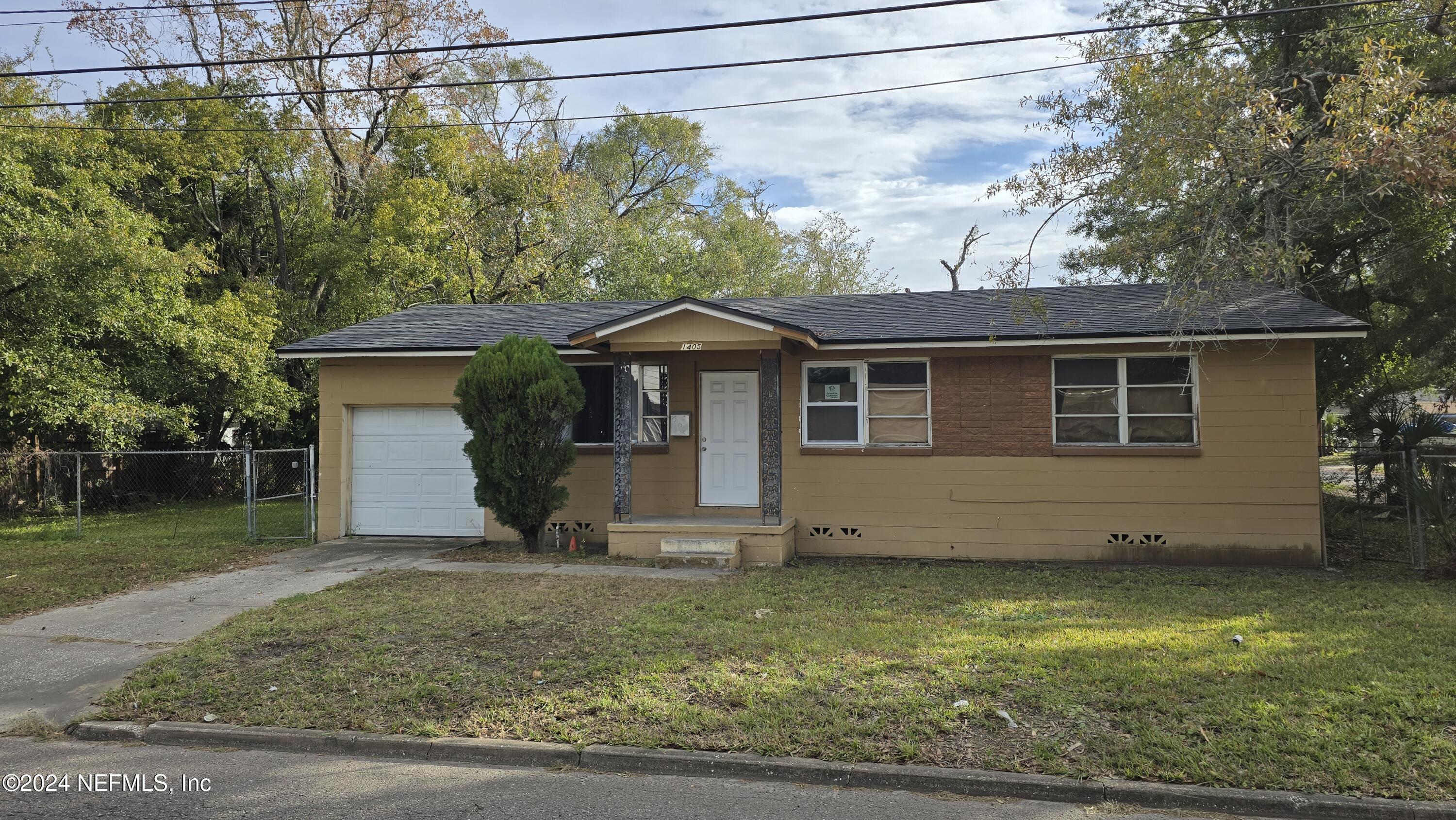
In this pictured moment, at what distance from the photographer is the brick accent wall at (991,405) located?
1148cm

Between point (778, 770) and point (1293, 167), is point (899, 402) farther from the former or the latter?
point (778, 770)

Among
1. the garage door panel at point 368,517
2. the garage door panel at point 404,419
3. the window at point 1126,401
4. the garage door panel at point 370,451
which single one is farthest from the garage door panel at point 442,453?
the window at point 1126,401

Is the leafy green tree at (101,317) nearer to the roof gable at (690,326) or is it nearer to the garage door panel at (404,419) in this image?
the garage door panel at (404,419)

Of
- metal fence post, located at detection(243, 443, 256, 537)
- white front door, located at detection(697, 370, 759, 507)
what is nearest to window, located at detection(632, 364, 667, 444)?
white front door, located at detection(697, 370, 759, 507)

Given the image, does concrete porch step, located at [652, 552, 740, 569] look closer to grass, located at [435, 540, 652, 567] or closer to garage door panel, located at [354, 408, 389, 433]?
grass, located at [435, 540, 652, 567]

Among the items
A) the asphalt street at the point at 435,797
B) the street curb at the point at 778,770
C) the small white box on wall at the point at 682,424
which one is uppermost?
the small white box on wall at the point at 682,424

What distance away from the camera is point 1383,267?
14.8 m

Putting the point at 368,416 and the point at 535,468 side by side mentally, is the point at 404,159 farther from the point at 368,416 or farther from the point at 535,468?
the point at 535,468

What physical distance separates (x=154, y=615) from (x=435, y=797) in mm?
5645

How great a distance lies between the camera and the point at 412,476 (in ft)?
44.3

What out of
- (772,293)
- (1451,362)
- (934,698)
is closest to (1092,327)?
(934,698)

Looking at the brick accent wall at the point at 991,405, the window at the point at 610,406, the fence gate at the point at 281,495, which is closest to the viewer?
the brick accent wall at the point at 991,405

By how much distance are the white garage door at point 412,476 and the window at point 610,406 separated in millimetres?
2010

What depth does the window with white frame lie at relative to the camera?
11.9 metres
